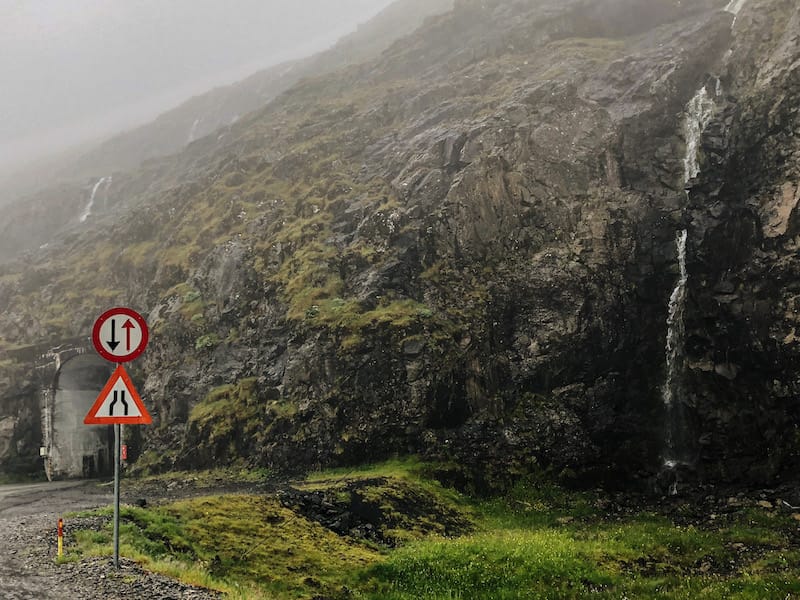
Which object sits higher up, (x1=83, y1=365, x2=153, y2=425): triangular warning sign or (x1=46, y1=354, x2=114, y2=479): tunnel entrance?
(x1=83, y1=365, x2=153, y2=425): triangular warning sign

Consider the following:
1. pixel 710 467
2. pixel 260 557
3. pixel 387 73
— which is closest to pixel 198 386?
pixel 260 557

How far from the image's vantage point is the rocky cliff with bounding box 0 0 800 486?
2448cm

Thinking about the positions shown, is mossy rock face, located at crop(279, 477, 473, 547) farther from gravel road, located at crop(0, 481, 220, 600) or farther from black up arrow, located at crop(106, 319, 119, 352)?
black up arrow, located at crop(106, 319, 119, 352)

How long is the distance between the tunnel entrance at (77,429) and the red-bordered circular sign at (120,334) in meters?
32.5

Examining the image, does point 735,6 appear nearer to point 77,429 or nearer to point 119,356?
point 119,356

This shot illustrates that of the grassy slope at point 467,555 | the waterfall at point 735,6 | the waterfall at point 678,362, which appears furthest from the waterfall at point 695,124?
the grassy slope at point 467,555

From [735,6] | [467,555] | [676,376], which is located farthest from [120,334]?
[735,6]

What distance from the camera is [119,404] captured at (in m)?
9.66

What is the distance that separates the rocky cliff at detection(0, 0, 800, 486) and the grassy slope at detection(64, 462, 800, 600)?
500cm

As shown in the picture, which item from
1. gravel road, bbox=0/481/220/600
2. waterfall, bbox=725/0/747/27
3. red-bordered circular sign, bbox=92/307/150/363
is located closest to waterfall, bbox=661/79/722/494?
waterfall, bbox=725/0/747/27

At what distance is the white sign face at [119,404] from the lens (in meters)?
9.55

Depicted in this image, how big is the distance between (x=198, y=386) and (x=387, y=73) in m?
43.7

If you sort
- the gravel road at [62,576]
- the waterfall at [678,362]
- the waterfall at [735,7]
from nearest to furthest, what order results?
1. the gravel road at [62,576]
2. the waterfall at [678,362]
3. the waterfall at [735,7]

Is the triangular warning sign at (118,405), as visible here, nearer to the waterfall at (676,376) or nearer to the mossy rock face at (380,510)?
the mossy rock face at (380,510)
